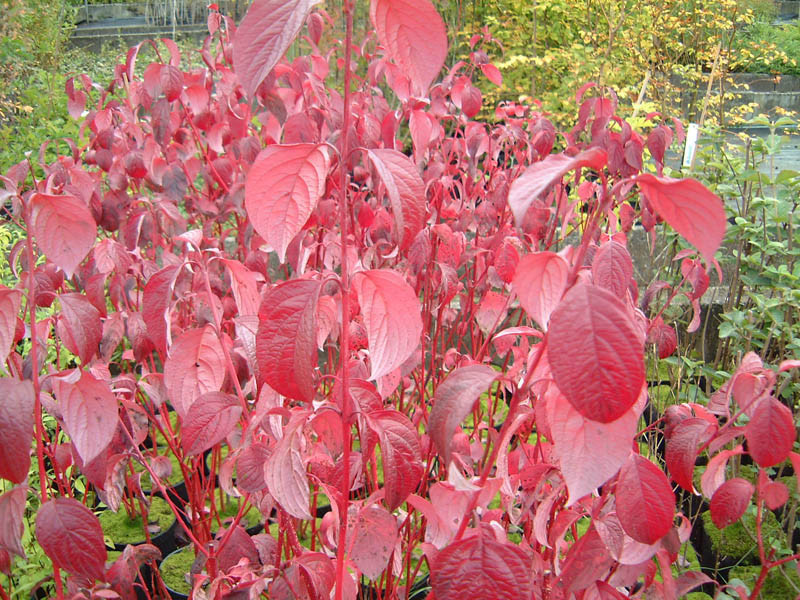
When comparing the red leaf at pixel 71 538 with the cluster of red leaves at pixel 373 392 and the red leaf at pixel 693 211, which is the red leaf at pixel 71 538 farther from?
the red leaf at pixel 693 211

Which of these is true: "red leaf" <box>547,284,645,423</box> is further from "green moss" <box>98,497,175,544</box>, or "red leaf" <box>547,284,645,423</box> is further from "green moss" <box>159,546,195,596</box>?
"green moss" <box>98,497,175,544</box>

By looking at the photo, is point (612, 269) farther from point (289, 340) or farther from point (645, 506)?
point (289, 340)

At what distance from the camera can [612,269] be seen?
2.73 ft

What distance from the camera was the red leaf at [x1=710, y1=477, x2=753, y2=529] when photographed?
0.96 metres

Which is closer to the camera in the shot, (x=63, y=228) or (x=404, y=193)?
(x=404, y=193)

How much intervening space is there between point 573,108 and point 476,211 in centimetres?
410

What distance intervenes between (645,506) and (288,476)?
371 mm

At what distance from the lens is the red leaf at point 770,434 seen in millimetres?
828

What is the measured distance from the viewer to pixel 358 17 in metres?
6.70

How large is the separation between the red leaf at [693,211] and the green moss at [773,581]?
1.48 m

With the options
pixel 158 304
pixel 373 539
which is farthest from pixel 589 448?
pixel 158 304

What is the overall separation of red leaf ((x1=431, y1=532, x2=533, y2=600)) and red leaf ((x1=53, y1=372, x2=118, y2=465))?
410mm

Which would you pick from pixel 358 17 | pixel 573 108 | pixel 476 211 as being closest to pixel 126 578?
pixel 476 211

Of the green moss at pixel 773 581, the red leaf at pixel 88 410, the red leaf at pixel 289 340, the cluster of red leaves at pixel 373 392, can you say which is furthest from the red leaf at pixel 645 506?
the green moss at pixel 773 581
